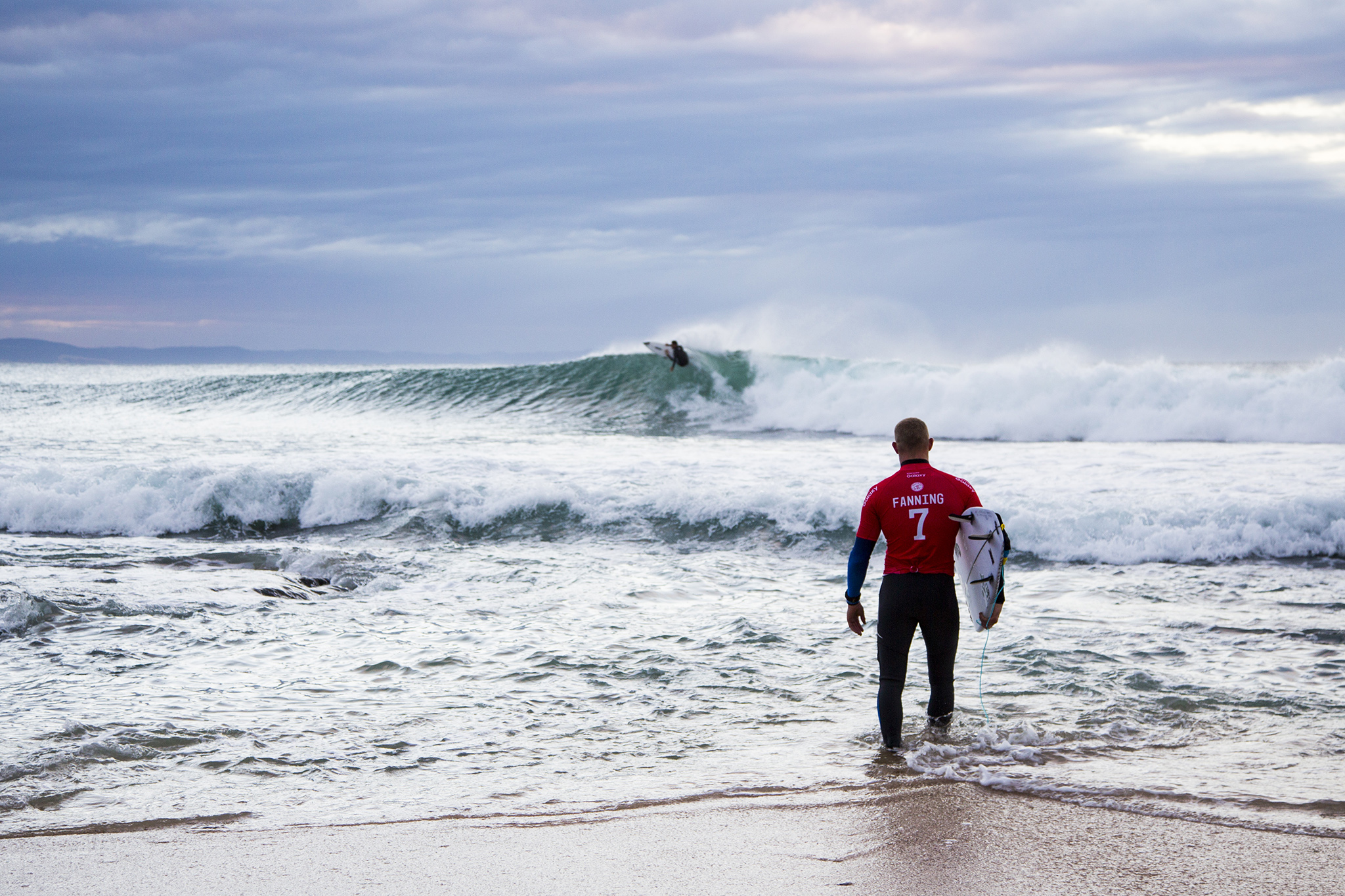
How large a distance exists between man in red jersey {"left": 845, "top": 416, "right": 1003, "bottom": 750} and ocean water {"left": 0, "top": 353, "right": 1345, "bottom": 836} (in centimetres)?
39

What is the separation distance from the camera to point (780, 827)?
3.55 m

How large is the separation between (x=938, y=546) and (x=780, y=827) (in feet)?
5.05

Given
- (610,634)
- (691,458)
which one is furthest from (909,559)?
(691,458)

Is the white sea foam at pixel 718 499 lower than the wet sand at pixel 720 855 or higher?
higher

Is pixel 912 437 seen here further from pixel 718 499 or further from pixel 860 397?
pixel 860 397

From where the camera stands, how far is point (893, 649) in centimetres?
450

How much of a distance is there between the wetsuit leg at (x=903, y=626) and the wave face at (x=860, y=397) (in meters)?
16.2

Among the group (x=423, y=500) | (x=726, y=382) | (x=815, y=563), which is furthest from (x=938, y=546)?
(x=726, y=382)

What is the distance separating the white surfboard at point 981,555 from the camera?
4.41 m

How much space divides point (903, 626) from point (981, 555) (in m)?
0.48

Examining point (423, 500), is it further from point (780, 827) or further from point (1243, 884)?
point (1243, 884)

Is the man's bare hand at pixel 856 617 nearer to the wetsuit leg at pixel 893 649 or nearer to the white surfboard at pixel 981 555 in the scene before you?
the wetsuit leg at pixel 893 649

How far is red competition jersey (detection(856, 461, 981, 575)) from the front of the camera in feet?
14.6

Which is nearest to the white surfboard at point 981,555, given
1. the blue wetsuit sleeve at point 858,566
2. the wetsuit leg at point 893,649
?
the wetsuit leg at point 893,649
